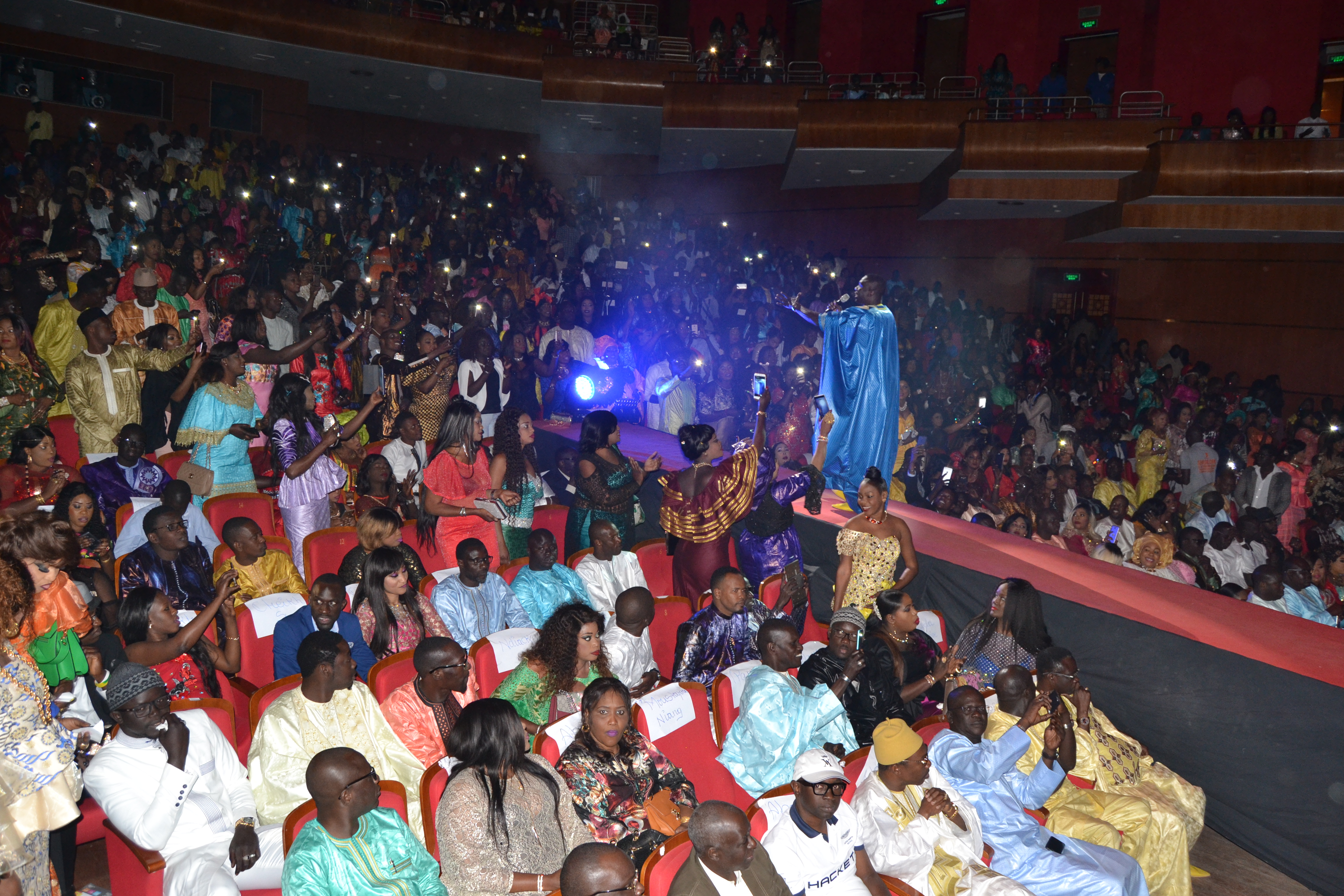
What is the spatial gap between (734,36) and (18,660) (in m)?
15.1

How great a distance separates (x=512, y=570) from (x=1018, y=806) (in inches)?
104

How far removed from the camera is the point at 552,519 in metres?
5.97

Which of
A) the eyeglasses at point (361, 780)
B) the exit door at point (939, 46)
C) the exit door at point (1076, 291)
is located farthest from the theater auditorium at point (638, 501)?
the exit door at point (939, 46)

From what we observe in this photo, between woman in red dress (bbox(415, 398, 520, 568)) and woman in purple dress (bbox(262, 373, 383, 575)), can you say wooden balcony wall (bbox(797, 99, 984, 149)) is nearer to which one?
woman in red dress (bbox(415, 398, 520, 568))

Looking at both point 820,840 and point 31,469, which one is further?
point 31,469

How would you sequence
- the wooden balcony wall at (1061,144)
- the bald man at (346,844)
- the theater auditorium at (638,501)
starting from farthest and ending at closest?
the wooden balcony wall at (1061,144) → the theater auditorium at (638,501) → the bald man at (346,844)

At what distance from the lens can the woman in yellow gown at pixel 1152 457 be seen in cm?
908

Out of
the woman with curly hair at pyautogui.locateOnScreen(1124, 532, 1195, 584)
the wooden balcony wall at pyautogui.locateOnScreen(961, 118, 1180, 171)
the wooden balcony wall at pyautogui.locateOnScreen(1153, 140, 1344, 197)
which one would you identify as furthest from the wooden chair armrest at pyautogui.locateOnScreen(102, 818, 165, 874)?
the wooden balcony wall at pyautogui.locateOnScreen(1153, 140, 1344, 197)

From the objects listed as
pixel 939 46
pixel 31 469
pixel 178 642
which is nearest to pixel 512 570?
pixel 178 642

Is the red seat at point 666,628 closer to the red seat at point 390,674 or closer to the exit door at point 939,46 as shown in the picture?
the red seat at point 390,674

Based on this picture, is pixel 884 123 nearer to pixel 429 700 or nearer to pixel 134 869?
pixel 429 700

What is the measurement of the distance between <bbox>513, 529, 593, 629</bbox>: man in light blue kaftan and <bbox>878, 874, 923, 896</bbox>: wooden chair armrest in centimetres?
193

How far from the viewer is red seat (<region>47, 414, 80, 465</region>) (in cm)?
604

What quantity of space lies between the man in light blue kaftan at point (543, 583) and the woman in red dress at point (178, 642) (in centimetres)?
133
